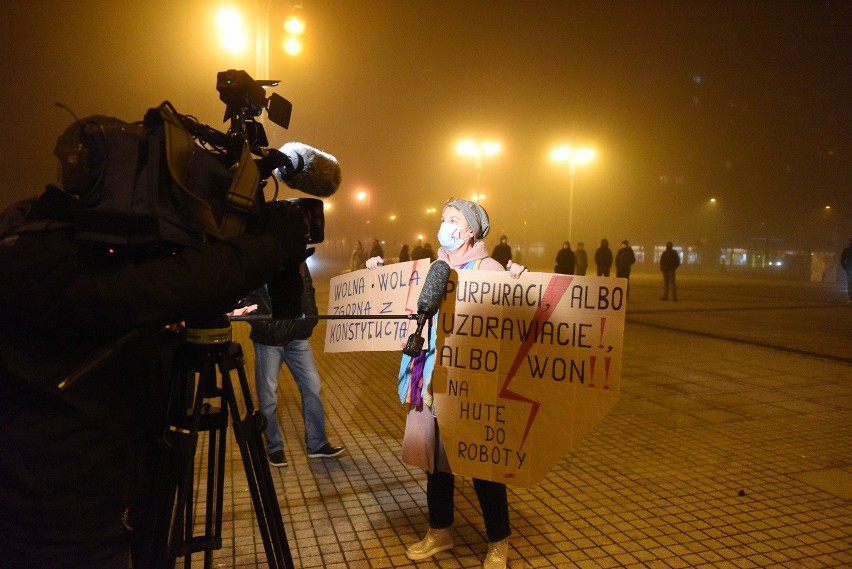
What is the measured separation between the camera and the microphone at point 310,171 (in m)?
2.05

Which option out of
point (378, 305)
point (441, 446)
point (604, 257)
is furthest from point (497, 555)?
point (604, 257)

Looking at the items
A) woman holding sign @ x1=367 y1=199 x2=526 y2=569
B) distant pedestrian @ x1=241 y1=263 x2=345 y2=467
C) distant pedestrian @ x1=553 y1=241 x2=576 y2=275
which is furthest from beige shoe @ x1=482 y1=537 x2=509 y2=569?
distant pedestrian @ x1=553 y1=241 x2=576 y2=275

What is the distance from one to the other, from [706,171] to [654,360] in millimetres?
58712

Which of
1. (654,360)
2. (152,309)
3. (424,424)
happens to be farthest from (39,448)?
(654,360)

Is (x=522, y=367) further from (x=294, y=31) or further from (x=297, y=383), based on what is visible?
(x=294, y=31)

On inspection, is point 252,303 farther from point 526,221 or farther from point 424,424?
point 526,221

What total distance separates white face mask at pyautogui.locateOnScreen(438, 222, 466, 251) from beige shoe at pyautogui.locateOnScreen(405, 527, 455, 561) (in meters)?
1.55

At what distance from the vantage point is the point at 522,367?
3045 millimetres

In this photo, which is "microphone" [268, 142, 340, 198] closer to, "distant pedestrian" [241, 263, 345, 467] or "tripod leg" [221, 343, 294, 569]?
"tripod leg" [221, 343, 294, 569]

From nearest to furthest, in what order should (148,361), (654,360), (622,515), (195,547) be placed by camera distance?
1. (148,361)
2. (195,547)
3. (622,515)
4. (654,360)

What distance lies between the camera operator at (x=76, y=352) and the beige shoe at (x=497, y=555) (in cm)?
204

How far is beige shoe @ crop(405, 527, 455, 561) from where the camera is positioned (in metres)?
3.24

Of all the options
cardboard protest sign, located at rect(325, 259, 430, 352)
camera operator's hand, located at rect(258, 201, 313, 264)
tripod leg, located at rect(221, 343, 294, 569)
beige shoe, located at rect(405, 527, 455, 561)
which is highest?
camera operator's hand, located at rect(258, 201, 313, 264)

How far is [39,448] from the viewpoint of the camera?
55.4 inches
